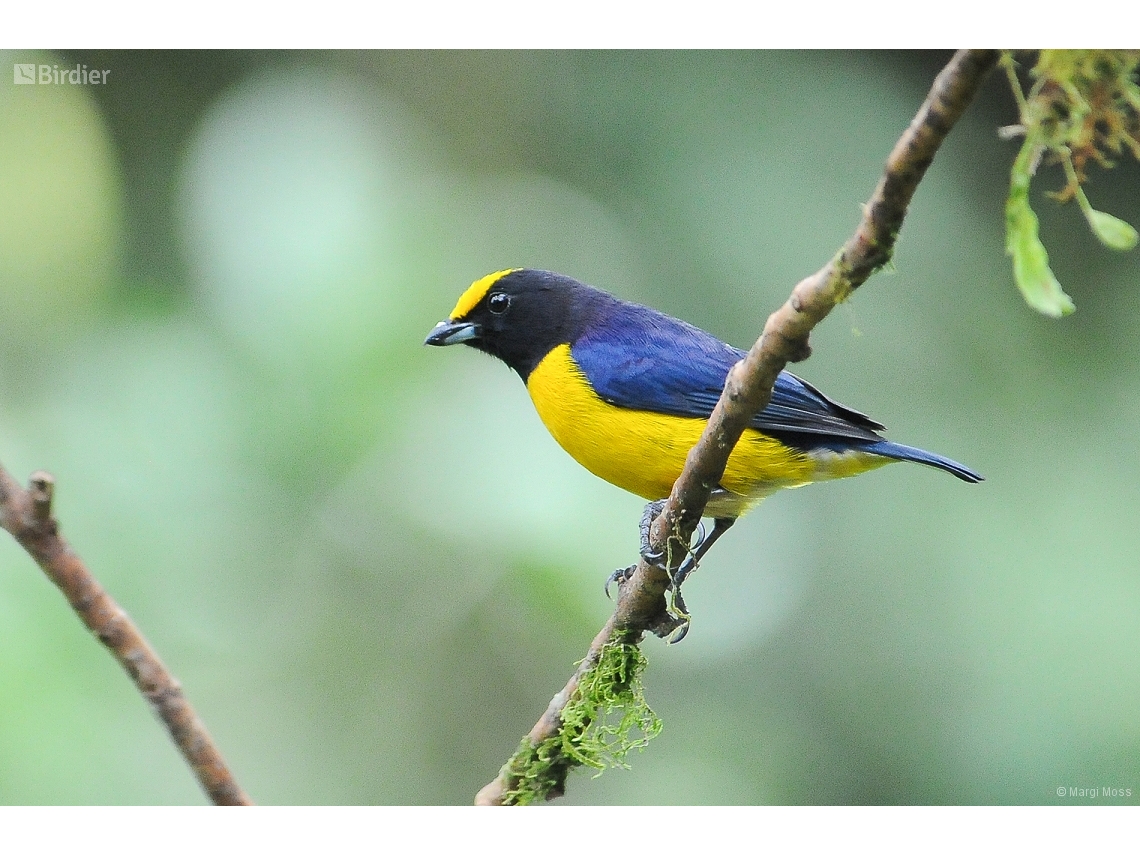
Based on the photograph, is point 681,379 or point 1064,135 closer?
point 1064,135

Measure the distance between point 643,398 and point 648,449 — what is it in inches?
7.6

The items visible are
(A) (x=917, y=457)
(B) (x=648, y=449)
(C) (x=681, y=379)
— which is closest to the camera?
(A) (x=917, y=457)

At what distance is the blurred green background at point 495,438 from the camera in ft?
12.9

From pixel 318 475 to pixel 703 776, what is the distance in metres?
1.81

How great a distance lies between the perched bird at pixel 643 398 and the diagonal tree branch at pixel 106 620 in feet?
4.16

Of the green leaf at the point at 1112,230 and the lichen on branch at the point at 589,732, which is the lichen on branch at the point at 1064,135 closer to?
the green leaf at the point at 1112,230

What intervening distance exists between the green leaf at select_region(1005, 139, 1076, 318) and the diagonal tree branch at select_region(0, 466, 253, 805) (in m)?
1.60

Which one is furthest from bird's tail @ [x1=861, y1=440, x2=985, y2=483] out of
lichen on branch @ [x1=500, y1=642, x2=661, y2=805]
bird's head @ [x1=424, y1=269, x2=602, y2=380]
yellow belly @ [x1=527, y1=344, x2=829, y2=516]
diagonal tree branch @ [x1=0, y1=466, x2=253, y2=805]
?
diagonal tree branch @ [x1=0, y1=466, x2=253, y2=805]

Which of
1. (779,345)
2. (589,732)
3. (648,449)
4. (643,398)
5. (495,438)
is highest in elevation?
(779,345)

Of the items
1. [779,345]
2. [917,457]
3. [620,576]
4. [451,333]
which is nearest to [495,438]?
[451,333]

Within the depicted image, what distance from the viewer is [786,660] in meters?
4.54

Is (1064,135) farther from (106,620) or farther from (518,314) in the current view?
(518,314)

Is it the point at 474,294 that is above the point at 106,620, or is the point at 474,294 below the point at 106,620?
above

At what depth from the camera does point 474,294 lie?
13.7ft
